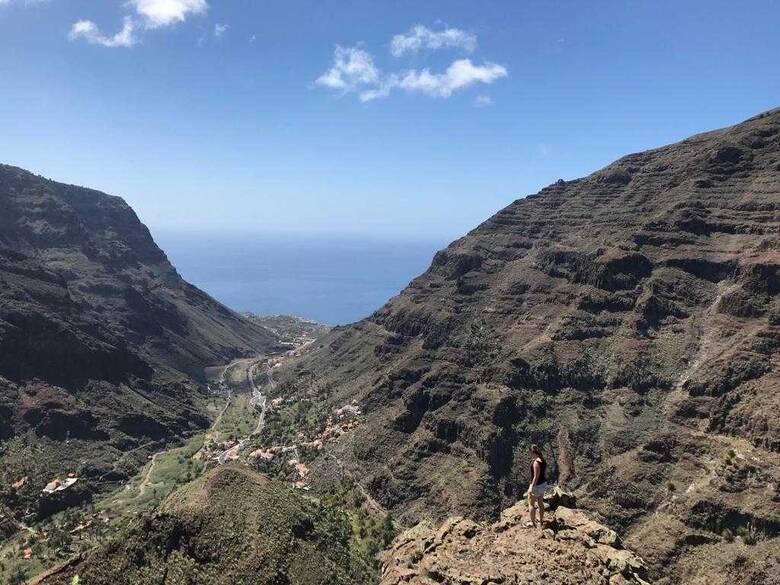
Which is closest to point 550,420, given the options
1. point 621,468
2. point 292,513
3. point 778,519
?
point 621,468

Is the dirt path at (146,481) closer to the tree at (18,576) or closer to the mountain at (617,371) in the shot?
the mountain at (617,371)

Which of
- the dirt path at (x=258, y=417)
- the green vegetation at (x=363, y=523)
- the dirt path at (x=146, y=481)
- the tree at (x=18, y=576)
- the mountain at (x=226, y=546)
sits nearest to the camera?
the mountain at (x=226, y=546)

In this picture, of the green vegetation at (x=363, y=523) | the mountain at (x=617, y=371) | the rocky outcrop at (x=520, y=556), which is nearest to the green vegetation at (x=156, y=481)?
the mountain at (x=617, y=371)

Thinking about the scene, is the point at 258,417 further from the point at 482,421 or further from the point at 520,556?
the point at 520,556

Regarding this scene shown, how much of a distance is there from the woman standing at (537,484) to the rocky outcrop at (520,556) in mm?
922

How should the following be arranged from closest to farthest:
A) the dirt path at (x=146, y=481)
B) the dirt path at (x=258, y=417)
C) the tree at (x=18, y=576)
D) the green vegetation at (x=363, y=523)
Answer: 1. the tree at (x=18, y=576)
2. the green vegetation at (x=363, y=523)
3. the dirt path at (x=146, y=481)
4. the dirt path at (x=258, y=417)

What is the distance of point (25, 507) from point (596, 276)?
11516 centimetres

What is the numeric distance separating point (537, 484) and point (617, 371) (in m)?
75.4

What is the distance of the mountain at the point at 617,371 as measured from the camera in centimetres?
7188

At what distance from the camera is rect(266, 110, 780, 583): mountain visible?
7188 centimetres

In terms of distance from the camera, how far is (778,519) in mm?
62344

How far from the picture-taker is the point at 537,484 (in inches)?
1173

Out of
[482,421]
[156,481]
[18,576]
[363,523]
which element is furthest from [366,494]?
[156,481]

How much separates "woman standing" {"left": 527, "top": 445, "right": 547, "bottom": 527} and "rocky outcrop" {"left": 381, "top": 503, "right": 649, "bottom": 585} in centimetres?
92
